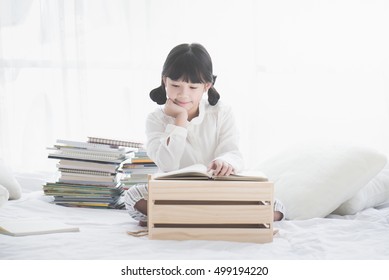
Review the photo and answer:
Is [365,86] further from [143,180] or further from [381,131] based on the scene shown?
[143,180]

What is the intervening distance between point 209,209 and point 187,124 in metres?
0.40

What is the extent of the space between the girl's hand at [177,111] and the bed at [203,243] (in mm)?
353

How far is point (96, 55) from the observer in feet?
10.9

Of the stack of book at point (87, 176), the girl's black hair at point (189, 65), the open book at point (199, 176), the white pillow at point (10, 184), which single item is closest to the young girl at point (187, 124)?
the girl's black hair at point (189, 65)

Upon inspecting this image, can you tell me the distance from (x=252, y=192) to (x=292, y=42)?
1861 mm

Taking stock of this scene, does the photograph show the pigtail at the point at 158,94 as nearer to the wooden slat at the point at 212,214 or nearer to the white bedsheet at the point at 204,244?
the white bedsheet at the point at 204,244

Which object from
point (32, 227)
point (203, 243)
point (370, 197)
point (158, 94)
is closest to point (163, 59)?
point (158, 94)

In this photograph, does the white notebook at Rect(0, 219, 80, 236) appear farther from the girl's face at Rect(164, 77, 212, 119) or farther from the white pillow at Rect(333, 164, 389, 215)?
the white pillow at Rect(333, 164, 389, 215)

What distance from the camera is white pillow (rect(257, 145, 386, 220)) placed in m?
2.02

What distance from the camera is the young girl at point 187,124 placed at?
1.88 m

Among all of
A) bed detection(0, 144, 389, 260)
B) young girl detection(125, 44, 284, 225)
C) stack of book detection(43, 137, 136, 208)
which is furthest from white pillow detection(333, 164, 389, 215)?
stack of book detection(43, 137, 136, 208)

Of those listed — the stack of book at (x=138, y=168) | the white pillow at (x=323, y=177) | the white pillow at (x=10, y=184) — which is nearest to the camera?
the white pillow at (x=323, y=177)

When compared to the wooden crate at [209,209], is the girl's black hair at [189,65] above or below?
above
